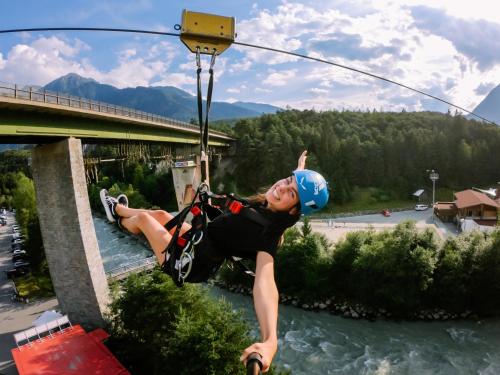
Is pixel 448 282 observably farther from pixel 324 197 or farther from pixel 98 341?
pixel 324 197

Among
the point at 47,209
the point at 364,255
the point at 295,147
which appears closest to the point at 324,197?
the point at 47,209

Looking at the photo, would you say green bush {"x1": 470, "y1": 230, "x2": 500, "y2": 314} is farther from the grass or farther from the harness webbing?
the grass

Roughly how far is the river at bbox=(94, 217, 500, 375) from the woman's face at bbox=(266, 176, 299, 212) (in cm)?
1020

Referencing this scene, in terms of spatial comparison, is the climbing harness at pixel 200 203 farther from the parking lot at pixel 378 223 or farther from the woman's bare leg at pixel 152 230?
the parking lot at pixel 378 223

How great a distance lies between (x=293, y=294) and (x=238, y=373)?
11.2m

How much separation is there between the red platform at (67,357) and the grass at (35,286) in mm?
8624

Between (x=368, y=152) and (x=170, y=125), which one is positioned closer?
(x=170, y=125)

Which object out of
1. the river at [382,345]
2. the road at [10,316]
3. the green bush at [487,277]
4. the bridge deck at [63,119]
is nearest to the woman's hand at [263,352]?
the river at [382,345]

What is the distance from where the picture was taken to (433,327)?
17562 millimetres

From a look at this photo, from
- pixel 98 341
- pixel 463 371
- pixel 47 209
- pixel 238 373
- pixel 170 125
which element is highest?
pixel 170 125

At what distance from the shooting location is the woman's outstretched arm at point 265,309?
1849mm

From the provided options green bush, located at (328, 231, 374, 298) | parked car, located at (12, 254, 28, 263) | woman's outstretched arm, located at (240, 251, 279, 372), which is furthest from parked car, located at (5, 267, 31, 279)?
woman's outstretched arm, located at (240, 251, 279, 372)

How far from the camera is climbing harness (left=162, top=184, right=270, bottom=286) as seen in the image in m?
3.07

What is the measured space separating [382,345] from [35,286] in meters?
19.2
